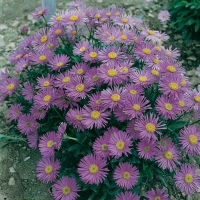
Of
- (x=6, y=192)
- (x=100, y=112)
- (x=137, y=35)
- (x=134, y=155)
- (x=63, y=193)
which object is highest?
(x=137, y=35)

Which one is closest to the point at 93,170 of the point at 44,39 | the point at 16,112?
the point at 16,112

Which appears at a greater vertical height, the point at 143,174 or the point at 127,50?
the point at 127,50

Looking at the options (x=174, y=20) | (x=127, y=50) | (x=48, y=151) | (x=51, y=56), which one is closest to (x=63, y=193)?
(x=48, y=151)

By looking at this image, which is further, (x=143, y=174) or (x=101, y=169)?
(x=143, y=174)

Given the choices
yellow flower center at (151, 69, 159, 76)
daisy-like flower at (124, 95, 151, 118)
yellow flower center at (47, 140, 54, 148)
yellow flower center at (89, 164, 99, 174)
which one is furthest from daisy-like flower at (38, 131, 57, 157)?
yellow flower center at (151, 69, 159, 76)

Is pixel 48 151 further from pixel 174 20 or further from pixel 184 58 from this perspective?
pixel 174 20

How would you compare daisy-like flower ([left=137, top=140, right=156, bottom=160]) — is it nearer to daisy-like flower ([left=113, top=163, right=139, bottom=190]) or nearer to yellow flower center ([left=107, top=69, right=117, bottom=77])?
daisy-like flower ([left=113, top=163, right=139, bottom=190])

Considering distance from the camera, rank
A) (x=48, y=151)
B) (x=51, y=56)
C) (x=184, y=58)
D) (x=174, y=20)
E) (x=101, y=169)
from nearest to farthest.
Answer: (x=101, y=169) < (x=48, y=151) < (x=51, y=56) < (x=184, y=58) < (x=174, y=20)

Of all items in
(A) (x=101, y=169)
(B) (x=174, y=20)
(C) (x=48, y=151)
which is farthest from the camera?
(B) (x=174, y=20)
